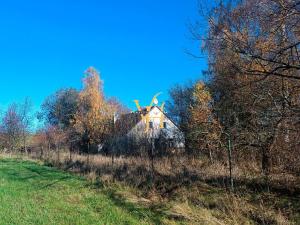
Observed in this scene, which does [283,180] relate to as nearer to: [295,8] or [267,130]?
[267,130]

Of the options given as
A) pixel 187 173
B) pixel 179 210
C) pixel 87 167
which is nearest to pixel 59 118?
pixel 87 167

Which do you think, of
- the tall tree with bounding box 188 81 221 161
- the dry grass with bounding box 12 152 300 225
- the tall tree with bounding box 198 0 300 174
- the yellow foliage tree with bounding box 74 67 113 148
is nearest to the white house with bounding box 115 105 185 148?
the tall tree with bounding box 188 81 221 161

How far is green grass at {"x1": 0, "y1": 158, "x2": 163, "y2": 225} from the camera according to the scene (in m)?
7.96

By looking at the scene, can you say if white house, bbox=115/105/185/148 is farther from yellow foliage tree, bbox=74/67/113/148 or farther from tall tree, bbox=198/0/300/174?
tall tree, bbox=198/0/300/174

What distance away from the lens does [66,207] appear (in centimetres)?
945

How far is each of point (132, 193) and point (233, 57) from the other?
17.5 ft

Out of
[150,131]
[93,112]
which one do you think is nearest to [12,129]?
[93,112]

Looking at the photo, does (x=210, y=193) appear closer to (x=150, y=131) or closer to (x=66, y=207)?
(x=66, y=207)

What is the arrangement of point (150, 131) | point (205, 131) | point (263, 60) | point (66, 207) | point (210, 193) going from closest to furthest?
point (263, 60), point (66, 207), point (210, 193), point (205, 131), point (150, 131)

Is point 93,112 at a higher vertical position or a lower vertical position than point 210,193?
higher

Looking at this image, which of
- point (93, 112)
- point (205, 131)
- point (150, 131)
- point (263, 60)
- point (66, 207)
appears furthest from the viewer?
point (93, 112)

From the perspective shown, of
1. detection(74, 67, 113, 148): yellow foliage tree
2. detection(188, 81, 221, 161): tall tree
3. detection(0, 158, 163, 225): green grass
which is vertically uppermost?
detection(74, 67, 113, 148): yellow foliage tree

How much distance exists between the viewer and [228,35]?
8289 mm

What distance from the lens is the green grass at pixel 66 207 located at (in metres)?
7.96
